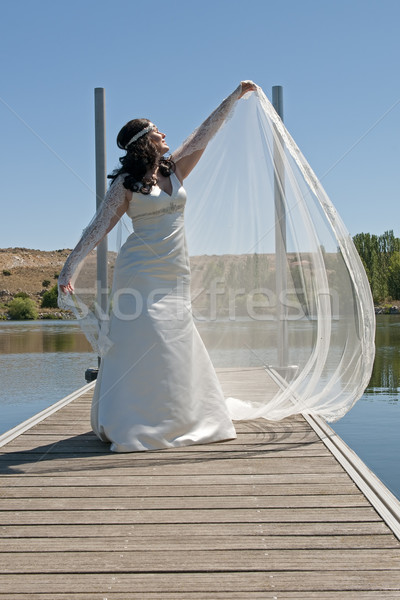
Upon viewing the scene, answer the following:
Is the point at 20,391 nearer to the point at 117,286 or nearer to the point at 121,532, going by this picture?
the point at 117,286

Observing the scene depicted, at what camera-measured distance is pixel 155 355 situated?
10.6ft

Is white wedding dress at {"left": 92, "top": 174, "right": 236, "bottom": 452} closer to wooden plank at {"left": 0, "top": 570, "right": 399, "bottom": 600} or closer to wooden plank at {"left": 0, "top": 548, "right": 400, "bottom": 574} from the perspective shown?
wooden plank at {"left": 0, "top": 548, "right": 400, "bottom": 574}

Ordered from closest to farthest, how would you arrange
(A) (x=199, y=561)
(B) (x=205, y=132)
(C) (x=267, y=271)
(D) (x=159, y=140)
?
1. (A) (x=199, y=561)
2. (D) (x=159, y=140)
3. (B) (x=205, y=132)
4. (C) (x=267, y=271)

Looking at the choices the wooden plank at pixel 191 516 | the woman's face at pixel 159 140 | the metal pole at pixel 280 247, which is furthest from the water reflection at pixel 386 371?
the wooden plank at pixel 191 516

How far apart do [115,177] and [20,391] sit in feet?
23.2

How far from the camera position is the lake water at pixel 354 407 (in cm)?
563

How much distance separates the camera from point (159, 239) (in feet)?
11.0

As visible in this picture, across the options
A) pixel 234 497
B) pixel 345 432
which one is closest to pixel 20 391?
pixel 345 432

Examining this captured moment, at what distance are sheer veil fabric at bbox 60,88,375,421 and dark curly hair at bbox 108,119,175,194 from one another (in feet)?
0.33

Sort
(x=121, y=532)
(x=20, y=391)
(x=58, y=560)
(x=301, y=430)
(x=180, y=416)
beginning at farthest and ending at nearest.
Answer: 1. (x=20, y=391)
2. (x=301, y=430)
3. (x=180, y=416)
4. (x=121, y=532)
5. (x=58, y=560)

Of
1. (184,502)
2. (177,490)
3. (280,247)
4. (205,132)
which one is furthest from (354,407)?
(184,502)

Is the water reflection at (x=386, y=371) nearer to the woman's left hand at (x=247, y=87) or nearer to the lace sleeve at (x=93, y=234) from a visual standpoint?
the woman's left hand at (x=247, y=87)

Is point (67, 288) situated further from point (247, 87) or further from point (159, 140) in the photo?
point (247, 87)

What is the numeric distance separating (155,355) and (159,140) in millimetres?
1166
